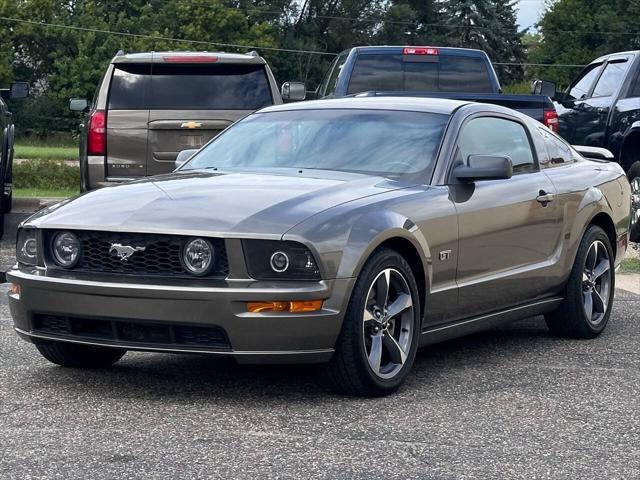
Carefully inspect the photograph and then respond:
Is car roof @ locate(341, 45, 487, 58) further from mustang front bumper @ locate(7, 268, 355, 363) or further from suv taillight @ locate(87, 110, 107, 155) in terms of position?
mustang front bumper @ locate(7, 268, 355, 363)

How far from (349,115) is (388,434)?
2401 millimetres

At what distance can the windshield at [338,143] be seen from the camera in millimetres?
6918

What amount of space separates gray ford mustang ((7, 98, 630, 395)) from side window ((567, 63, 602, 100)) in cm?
796

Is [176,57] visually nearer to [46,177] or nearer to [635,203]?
[635,203]

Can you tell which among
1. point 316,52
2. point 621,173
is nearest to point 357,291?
point 621,173

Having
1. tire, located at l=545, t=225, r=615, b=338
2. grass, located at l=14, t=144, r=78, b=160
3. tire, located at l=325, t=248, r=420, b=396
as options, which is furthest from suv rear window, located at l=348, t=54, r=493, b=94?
grass, located at l=14, t=144, r=78, b=160

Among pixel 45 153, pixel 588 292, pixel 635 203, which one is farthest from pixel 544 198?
pixel 45 153

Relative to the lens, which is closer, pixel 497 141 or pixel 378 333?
pixel 378 333

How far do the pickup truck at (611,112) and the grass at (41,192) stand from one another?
7694 millimetres

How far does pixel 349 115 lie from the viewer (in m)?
7.26

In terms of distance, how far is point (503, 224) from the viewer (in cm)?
713

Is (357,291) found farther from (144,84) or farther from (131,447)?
(144,84)

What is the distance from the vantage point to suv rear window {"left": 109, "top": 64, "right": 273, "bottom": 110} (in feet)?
38.4

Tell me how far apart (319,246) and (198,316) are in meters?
0.60
